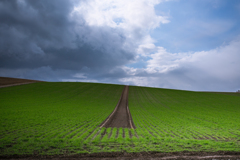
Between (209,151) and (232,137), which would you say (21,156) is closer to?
(209,151)

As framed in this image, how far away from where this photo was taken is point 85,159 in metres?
8.59

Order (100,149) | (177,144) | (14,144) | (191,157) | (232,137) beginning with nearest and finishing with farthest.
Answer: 1. (191,157)
2. (100,149)
3. (14,144)
4. (177,144)
5. (232,137)

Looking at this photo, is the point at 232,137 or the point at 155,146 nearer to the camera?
the point at 155,146

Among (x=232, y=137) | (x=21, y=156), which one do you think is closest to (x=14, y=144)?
(x=21, y=156)

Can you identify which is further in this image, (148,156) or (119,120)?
(119,120)

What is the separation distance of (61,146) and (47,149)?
37.8 inches

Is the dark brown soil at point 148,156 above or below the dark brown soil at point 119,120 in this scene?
above

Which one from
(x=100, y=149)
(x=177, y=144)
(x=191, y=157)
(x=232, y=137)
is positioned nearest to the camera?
(x=191, y=157)

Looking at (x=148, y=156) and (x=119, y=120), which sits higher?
(x=148, y=156)

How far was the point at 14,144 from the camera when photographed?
10.7 metres

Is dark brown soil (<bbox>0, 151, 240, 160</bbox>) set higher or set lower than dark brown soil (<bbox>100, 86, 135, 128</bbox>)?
higher

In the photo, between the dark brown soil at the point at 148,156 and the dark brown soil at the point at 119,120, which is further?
the dark brown soil at the point at 119,120

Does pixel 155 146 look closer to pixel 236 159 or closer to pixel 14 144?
pixel 236 159

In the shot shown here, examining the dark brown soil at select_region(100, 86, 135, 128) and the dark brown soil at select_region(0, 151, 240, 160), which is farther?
the dark brown soil at select_region(100, 86, 135, 128)
